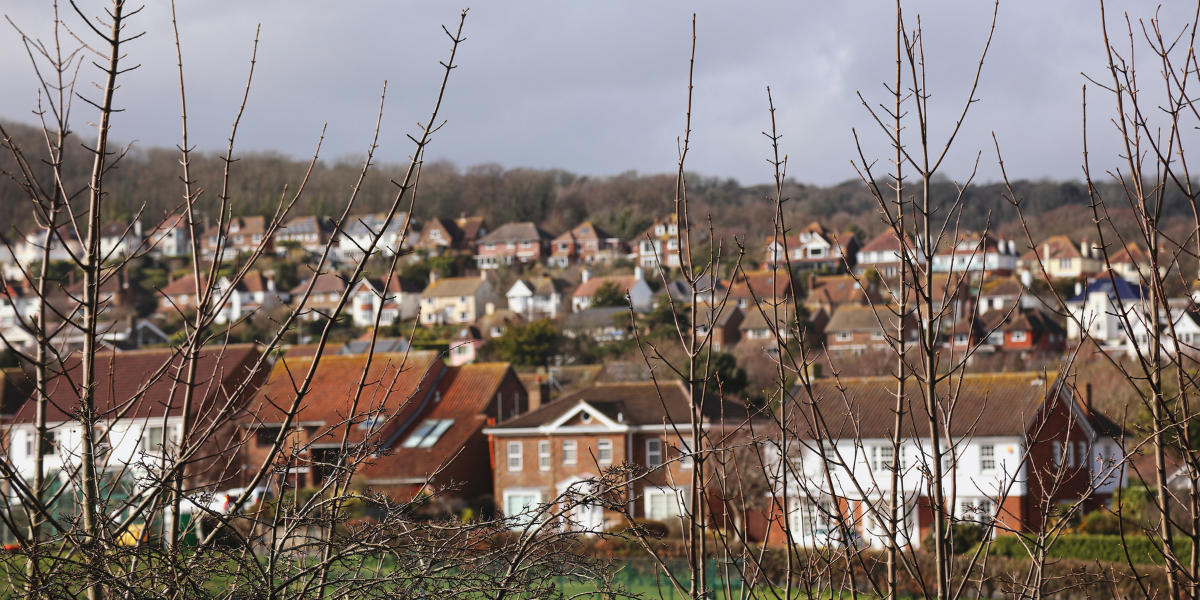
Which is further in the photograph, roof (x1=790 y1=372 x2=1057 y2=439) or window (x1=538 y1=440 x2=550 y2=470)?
window (x1=538 y1=440 x2=550 y2=470)

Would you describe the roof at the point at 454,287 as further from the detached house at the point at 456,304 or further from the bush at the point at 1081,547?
the bush at the point at 1081,547

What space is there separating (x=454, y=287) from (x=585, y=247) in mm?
20722

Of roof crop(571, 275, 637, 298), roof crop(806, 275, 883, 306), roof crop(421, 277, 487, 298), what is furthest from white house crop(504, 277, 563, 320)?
roof crop(806, 275, 883, 306)

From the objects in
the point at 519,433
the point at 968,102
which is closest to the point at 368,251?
the point at 968,102

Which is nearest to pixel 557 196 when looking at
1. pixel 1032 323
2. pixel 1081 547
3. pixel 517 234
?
pixel 517 234

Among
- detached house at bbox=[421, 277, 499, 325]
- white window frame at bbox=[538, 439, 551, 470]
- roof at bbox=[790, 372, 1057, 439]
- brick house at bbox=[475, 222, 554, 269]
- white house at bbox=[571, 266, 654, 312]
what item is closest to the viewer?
roof at bbox=[790, 372, 1057, 439]

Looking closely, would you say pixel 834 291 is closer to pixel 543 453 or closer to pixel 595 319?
pixel 595 319

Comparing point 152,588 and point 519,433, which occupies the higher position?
point 152,588

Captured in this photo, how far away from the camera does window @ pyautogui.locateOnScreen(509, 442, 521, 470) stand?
87.1ft

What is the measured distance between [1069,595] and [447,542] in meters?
15.1

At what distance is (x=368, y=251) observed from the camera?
276cm

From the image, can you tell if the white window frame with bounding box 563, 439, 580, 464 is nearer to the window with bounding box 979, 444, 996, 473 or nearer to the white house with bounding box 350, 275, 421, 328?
the window with bounding box 979, 444, 996, 473

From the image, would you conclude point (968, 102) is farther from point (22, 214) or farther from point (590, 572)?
point (22, 214)

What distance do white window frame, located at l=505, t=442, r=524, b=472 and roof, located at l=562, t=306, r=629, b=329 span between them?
100 ft
